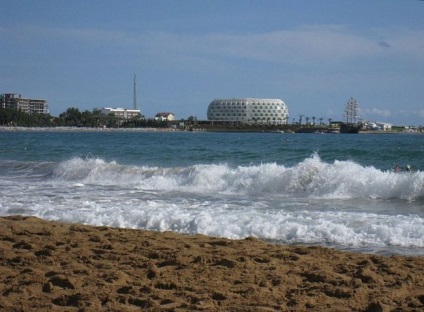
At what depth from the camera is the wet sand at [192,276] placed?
215 inches

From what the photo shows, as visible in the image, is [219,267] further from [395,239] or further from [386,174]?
[386,174]

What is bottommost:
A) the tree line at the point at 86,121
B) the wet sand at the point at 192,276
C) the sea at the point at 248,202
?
the sea at the point at 248,202

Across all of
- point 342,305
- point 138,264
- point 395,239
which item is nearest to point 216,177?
point 395,239

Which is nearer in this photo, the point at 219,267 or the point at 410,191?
the point at 219,267

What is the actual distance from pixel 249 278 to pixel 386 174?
12860 millimetres

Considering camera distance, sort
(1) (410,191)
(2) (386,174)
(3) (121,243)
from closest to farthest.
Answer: (3) (121,243) < (1) (410,191) < (2) (386,174)

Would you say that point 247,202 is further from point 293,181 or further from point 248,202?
point 293,181

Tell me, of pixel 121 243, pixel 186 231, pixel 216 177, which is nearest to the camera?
pixel 121 243

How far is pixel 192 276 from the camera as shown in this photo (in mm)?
6445

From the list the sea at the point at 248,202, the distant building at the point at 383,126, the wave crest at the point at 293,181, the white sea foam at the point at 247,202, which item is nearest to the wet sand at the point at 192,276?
the sea at the point at 248,202

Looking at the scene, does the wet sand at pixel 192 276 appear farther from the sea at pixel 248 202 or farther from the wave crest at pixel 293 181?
the wave crest at pixel 293 181

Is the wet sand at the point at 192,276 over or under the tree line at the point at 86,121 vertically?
under

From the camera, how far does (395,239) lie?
952 cm

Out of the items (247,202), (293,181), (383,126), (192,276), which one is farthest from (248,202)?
(383,126)
